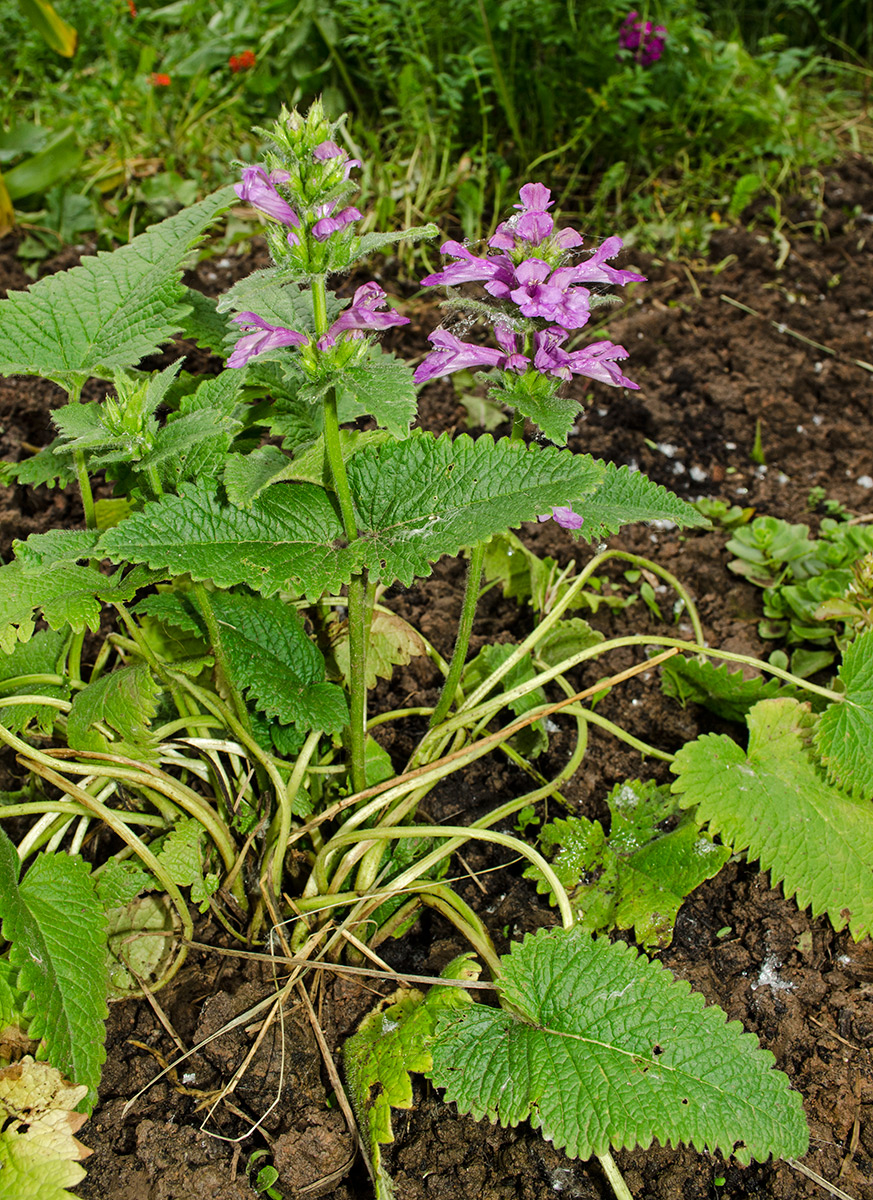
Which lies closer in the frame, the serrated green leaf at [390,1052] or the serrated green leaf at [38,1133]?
the serrated green leaf at [38,1133]

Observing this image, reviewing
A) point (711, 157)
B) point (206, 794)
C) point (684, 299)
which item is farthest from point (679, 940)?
point (711, 157)

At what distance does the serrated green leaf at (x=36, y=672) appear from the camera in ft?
5.16

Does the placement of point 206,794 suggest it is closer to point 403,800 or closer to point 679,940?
point 403,800

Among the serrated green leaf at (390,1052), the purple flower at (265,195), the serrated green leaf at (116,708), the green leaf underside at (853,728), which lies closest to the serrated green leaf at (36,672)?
the serrated green leaf at (116,708)

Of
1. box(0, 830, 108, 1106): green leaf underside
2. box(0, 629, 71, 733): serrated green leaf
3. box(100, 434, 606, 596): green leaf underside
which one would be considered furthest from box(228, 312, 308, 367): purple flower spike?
box(0, 830, 108, 1106): green leaf underside

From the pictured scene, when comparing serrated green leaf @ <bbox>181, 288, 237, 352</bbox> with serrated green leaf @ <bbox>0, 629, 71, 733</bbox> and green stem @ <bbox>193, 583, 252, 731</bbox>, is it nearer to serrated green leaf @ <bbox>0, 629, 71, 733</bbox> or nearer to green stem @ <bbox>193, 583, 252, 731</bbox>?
green stem @ <bbox>193, 583, 252, 731</bbox>

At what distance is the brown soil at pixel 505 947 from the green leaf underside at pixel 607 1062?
0.55ft

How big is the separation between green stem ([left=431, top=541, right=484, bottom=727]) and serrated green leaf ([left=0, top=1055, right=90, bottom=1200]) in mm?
802

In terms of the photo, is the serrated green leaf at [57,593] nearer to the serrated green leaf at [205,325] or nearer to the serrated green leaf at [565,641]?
the serrated green leaf at [205,325]

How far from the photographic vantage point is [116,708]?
1.39m

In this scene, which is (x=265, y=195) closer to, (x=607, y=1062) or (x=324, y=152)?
(x=324, y=152)

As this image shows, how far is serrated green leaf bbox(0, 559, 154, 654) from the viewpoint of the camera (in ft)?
4.01

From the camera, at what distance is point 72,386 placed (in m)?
1.48

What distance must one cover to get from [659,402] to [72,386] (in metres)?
1.95
